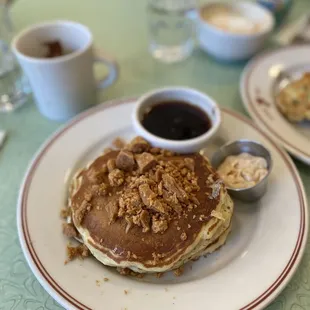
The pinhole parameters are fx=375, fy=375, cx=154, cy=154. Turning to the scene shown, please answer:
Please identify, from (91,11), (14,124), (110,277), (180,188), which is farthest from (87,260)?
(91,11)

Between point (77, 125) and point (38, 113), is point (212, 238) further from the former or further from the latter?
point (38, 113)

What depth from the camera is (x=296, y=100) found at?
1.83 m

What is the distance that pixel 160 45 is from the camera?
229cm

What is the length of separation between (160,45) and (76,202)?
1324 millimetres

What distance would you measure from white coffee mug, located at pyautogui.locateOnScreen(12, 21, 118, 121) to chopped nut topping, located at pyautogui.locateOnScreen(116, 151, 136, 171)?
1.83ft

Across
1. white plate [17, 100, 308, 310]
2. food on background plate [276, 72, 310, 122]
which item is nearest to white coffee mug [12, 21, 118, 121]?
white plate [17, 100, 308, 310]

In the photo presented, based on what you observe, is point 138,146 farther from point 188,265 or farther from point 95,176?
point 188,265

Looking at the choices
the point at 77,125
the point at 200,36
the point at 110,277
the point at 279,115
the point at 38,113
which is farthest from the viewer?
the point at 200,36

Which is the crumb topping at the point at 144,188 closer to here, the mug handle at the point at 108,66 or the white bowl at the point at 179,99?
the white bowl at the point at 179,99

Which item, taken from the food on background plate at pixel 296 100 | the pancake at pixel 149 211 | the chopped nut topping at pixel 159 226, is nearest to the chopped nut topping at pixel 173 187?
the pancake at pixel 149 211

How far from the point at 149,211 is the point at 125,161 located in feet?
0.74

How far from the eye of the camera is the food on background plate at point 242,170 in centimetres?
143

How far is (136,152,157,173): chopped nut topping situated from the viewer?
4.35 feet

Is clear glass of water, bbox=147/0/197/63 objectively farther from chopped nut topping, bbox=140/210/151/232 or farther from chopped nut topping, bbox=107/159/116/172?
chopped nut topping, bbox=140/210/151/232
